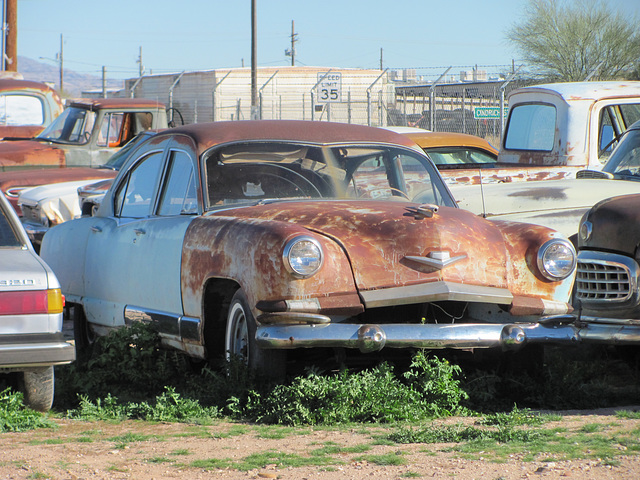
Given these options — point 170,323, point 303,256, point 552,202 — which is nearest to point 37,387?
point 170,323

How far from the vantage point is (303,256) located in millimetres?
4875

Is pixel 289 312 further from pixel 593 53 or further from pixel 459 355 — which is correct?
pixel 593 53

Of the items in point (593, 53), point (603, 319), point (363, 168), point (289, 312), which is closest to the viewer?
point (289, 312)

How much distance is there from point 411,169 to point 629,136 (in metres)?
2.28

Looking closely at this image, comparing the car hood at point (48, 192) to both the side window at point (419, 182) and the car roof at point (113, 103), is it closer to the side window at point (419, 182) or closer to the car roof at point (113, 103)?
the car roof at point (113, 103)

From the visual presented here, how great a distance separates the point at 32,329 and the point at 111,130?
10.1 metres

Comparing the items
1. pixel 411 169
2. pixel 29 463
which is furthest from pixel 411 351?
pixel 29 463

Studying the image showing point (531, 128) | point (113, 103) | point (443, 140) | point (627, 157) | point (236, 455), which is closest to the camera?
point (236, 455)

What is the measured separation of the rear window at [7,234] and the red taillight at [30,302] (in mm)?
706

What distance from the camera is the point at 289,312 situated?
482 cm

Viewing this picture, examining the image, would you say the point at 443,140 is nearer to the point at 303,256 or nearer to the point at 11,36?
the point at 303,256

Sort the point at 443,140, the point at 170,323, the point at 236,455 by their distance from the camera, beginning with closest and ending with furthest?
the point at 236,455 < the point at 170,323 < the point at 443,140

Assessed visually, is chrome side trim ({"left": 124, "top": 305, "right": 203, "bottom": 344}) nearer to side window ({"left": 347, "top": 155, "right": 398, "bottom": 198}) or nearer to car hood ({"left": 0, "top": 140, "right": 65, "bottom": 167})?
side window ({"left": 347, "top": 155, "right": 398, "bottom": 198})

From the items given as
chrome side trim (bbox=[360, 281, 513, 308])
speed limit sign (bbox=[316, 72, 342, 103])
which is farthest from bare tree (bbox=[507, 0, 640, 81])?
chrome side trim (bbox=[360, 281, 513, 308])
